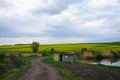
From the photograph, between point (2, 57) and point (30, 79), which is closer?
point (30, 79)

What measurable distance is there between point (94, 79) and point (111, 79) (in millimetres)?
2030

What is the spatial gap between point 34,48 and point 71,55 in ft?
180

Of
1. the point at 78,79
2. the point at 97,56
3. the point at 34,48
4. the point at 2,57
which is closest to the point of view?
the point at 78,79

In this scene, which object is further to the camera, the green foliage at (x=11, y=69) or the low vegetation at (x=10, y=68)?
the low vegetation at (x=10, y=68)

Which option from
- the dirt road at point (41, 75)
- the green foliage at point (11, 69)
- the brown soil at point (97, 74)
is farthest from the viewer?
the green foliage at point (11, 69)

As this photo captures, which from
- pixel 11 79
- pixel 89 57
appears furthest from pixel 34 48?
pixel 11 79

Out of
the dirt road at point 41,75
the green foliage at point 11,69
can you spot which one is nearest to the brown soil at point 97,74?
the dirt road at point 41,75

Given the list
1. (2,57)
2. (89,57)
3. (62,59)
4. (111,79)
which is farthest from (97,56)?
(111,79)

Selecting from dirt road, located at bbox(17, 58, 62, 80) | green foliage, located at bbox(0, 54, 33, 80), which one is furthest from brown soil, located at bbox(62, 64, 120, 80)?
green foliage, located at bbox(0, 54, 33, 80)

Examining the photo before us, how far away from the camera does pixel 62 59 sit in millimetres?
82500

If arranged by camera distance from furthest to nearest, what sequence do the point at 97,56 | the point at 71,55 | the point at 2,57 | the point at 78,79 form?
the point at 97,56 → the point at 71,55 → the point at 2,57 → the point at 78,79

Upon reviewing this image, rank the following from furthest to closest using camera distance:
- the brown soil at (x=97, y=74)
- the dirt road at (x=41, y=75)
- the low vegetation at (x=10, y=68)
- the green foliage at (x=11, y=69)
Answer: the low vegetation at (x=10, y=68) < the green foliage at (x=11, y=69) < the brown soil at (x=97, y=74) < the dirt road at (x=41, y=75)

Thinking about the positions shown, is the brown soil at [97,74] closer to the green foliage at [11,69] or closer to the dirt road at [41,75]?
the dirt road at [41,75]

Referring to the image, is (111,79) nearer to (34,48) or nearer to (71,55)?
(71,55)
